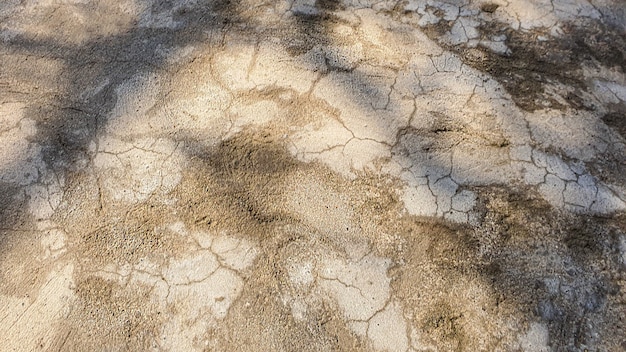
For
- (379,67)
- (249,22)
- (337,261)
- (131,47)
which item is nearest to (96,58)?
(131,47)

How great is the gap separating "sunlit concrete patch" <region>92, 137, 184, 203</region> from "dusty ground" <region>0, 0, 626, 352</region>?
0.04ft

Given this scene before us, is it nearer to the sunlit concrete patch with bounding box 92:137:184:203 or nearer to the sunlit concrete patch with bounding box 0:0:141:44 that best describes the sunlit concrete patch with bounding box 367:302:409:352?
the sunlit concrete patch with bounding box 92:137:184:203

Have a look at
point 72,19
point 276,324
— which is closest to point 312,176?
point 276,324

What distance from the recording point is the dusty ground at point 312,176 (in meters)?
1.74

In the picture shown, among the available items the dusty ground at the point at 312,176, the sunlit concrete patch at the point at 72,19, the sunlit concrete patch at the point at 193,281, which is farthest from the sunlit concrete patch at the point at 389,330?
the sunlit concrete patch at the point at 72,19

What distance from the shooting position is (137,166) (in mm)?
2117

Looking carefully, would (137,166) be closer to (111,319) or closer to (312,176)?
(111,319)

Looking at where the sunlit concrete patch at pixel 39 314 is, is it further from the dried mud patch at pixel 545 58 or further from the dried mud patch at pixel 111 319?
the dried mud patch at pixel 545 58

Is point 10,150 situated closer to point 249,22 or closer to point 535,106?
point 249,22

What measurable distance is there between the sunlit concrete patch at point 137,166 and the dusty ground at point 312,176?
0.01 m

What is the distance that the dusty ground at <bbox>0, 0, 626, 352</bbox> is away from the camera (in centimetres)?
174

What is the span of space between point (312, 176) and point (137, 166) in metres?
0.90

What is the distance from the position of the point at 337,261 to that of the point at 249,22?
66.1 inches

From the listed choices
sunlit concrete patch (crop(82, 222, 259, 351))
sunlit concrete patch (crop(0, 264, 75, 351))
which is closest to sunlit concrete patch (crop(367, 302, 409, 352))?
sunlit concrete patch (crop(82, 222, 259, 351))
